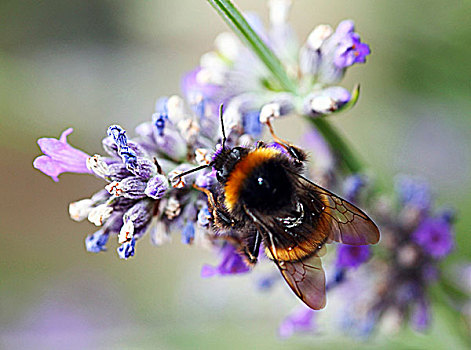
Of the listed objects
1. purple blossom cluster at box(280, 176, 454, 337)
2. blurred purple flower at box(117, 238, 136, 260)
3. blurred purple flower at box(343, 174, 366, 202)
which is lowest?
purple blossom cluster at box(280, 176, 454, 337)

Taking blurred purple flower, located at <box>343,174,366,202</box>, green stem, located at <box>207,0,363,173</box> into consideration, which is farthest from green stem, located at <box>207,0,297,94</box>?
blurred purple flower, located at <box>343,174,366,202</box>

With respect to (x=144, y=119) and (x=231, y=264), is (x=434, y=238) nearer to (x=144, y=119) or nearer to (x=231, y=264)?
(x=231, y=264)

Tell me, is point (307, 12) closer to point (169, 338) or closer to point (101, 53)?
point (101, 53)

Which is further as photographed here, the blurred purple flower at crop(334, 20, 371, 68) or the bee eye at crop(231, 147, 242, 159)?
the blurred purple flower at crop(334, 20, 371, 68)

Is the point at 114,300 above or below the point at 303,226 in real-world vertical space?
below

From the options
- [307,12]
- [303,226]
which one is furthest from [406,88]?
[303,226]

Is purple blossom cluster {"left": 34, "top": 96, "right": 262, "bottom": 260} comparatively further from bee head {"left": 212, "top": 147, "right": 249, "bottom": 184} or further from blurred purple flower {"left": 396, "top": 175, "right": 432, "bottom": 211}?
blurred purple flower {"left": 396, "top": 175, "right": 432, "bottom": 211}
